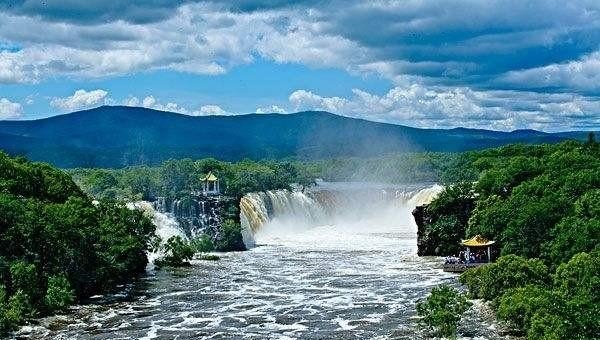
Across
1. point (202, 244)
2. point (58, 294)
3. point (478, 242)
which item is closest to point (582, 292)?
point (478, 242)

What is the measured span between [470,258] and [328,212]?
39294 millimetres

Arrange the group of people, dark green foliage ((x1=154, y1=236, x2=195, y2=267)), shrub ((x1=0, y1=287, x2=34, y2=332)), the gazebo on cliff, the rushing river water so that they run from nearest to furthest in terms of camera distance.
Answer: shrub ((x1=0, y1=287, x2=34, y2=332))
the rushing river water
the gazebo on cliff
the group of people
dark green foliage ((x1=154, y1=236, x2=195, y2=267))

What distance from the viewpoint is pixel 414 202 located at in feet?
284

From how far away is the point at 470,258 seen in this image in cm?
5172

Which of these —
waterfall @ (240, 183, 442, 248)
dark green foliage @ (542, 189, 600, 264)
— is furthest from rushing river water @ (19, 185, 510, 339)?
waterfall @ (240, 183, 442, 248)

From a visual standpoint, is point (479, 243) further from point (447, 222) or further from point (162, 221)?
point (162, 221)

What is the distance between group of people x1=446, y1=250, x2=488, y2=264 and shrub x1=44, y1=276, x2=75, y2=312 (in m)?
23.9

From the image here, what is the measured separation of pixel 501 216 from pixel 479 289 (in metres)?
9.09

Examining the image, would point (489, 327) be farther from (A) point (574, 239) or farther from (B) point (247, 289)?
(B) point (247, 289)

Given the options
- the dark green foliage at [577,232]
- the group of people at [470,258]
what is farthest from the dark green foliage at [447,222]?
the dark green foliage at [577,232]

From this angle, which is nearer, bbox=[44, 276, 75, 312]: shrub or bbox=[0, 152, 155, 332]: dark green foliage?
bbox=[0, 152, 155, 332]: dark green foliage

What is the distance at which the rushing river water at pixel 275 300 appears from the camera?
3572cm

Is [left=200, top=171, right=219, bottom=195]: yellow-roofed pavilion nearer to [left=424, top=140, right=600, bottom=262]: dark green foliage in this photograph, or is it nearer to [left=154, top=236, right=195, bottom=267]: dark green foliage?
[left=154, top=236, right=195, bottom=267]: dark green foliage

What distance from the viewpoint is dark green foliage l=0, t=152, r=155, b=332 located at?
3953 cm
